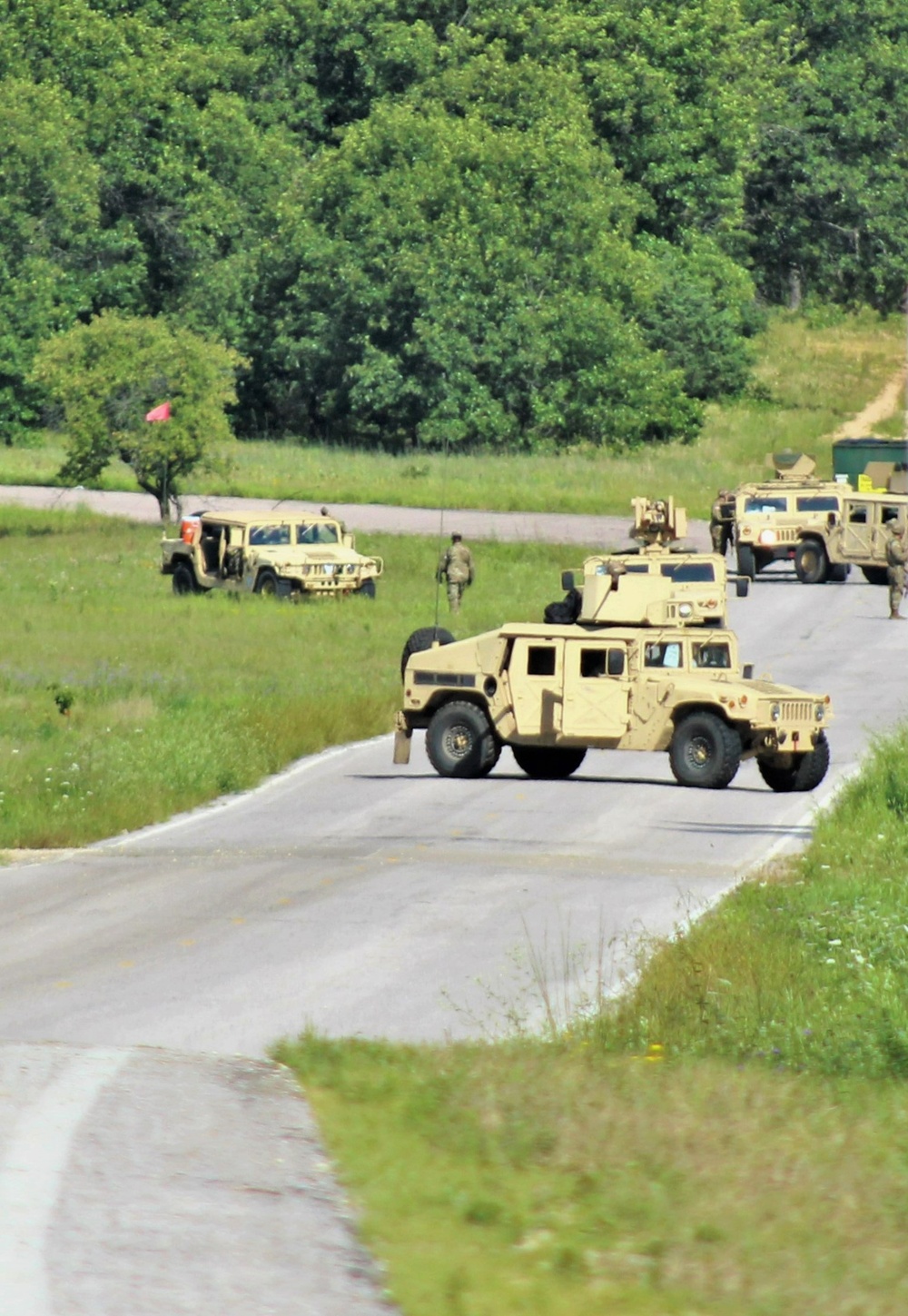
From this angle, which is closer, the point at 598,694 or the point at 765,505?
the point at 598,694

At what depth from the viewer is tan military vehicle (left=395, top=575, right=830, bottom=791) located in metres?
20.9

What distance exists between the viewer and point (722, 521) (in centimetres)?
4331

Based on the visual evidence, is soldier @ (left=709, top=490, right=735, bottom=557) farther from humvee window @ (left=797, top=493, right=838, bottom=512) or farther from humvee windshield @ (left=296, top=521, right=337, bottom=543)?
humvee windshield @ (left=296, top=521, right=337, bottom=543)

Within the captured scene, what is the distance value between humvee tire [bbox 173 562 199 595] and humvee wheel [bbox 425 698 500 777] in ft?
57.9

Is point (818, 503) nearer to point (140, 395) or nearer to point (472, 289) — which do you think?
point (140, 395)

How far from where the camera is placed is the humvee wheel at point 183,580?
3941 centimetres

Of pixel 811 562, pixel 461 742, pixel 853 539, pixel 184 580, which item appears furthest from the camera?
pixel 811 562

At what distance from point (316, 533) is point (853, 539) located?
9.87 meters

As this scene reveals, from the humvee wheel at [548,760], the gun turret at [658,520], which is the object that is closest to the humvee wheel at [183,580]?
the gun turret at [658,520]

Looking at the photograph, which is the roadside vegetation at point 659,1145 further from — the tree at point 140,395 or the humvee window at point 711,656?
the tree at point 140,395

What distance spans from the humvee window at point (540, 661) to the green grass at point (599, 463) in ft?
95.9

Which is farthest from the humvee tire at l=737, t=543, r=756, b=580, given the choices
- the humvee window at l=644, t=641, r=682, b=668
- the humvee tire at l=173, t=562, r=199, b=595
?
the humvee window at l=644, t=641, r=682, b=668

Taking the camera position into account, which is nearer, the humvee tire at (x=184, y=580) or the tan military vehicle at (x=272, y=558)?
the tan military vehicle at (x=272, y=558)

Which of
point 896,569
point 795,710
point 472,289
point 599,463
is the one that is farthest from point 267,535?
point 472,289
